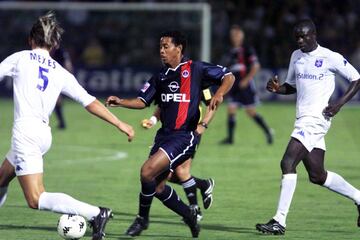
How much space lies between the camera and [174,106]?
1115 cm

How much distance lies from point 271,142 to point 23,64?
1298 centimetres

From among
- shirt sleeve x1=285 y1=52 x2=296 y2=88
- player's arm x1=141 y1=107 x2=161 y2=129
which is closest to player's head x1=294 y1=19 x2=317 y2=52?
shirt sleeve x1=285 y1=52 x2=296 y2=88

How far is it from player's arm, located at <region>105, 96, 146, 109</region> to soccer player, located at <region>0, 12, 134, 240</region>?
100cm

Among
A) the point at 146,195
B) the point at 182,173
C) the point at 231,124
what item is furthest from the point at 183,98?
the point at 231,124

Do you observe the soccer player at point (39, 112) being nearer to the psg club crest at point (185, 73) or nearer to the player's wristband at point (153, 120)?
the player's wristband at point (153, 120)

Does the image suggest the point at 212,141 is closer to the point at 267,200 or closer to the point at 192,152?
the point at 267,200

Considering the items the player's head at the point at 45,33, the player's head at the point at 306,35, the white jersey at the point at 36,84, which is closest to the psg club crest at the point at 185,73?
the player's head at the point at 306,35

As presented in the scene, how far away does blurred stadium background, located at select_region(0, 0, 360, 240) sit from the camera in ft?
41.1

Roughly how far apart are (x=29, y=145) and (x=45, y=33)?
1.06 m

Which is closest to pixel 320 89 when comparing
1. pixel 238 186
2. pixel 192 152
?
pixel 192 152

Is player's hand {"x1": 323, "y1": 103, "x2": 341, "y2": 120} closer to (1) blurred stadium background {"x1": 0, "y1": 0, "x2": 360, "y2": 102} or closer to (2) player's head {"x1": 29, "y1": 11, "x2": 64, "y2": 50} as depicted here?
(2) player's head {"x1": 29, "y1": 11, "x2": 64, "y2": 50}

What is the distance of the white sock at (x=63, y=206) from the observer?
9.70m

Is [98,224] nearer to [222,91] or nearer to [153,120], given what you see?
[153,120]

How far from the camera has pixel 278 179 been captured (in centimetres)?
1689
